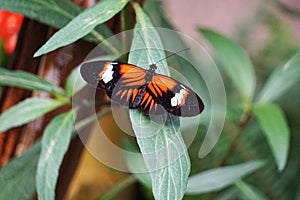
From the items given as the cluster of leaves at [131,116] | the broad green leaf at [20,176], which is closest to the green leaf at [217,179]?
the cluster of leaves at [131,116]

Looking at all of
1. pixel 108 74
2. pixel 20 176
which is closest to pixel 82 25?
pixel 108 74

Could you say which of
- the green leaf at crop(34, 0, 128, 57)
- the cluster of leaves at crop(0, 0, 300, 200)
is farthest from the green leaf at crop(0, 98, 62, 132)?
the green leaf at crop(34, 0, 128, 57)

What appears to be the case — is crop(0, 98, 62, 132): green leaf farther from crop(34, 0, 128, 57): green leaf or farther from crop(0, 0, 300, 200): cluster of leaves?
crop(34, 0, 128, 57): green leaf

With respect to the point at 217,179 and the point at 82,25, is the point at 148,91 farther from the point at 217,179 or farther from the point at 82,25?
the point at 217,179

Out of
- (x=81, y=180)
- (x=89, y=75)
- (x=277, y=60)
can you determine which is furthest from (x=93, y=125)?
(x=277, y=60)

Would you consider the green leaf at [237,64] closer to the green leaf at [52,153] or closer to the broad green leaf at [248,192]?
the broad green leaf at [248,192]

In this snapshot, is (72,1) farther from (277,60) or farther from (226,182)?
(277,60)
